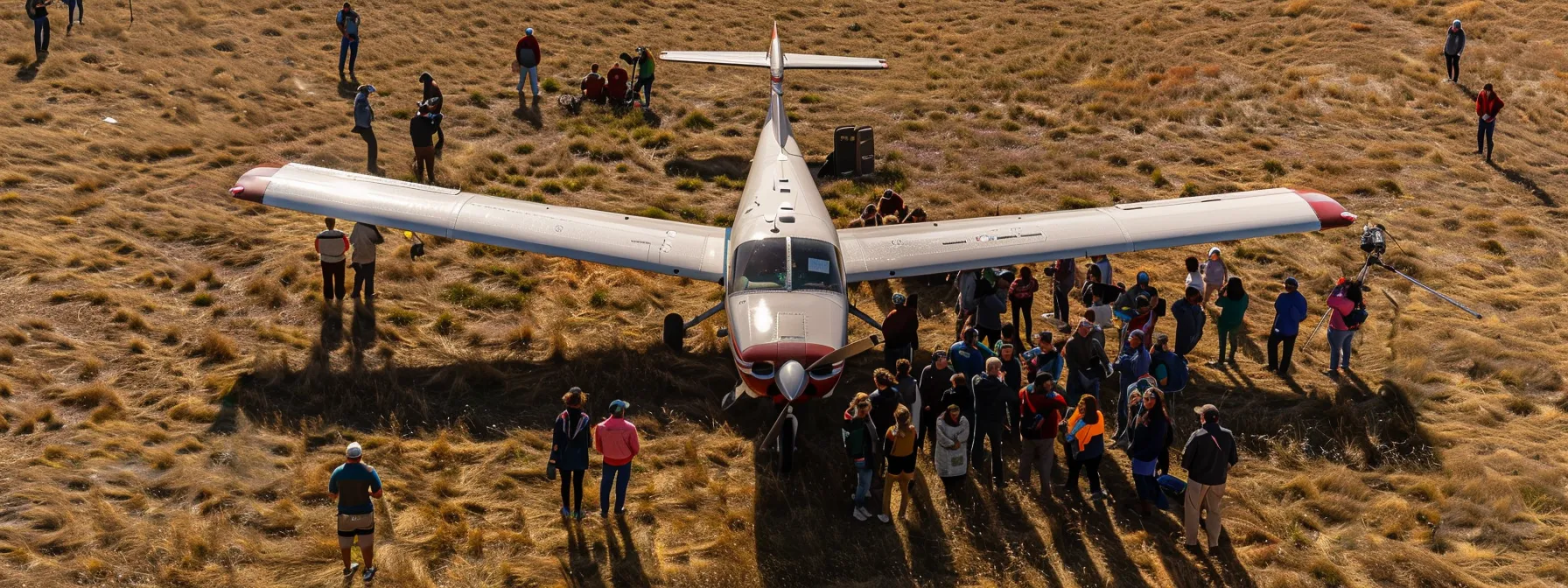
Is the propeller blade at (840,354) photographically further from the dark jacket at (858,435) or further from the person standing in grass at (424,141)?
the person standing in grass at (424,141)

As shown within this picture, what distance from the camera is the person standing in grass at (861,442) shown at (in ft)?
36.6

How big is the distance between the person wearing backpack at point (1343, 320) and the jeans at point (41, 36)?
27150 millimetres

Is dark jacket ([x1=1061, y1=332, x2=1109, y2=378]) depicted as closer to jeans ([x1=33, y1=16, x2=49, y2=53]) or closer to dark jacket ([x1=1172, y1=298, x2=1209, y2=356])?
dark jacket ([x1=1172, y1=298, x2=1209, y2=356])

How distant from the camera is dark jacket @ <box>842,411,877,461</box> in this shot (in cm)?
1123

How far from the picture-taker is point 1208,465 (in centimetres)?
1074

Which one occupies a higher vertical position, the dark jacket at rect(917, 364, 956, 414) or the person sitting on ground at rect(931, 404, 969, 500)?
the dark jacket at rect(917, 364, 956, 414)

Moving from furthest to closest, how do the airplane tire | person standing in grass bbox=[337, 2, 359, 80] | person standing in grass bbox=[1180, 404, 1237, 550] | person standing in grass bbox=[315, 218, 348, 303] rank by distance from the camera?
person standing in grass bbox=[337, 2, 359, 80] < person standing in grass bbox=[315, 218, 348, 303] < the airplane tire < person standing in grass bbox=[1180, 404, 1237, 550]

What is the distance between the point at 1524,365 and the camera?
598 inches

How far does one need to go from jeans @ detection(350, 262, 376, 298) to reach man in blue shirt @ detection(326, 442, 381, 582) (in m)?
6.63

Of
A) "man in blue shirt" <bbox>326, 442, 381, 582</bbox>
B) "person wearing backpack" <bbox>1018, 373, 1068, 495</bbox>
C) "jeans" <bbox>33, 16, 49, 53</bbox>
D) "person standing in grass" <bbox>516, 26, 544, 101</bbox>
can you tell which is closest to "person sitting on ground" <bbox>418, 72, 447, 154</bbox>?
"person standing in grass" <bbox>516, 26, 544, 101</bbox>

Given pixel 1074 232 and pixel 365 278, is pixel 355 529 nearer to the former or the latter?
pixel 365 278

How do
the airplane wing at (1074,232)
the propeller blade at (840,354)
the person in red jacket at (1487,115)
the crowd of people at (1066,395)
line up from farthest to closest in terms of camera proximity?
the person in red jacket at (1487,115)
the airplane wing at (1074,232)
the propeller blade at (840,354)
the crowd of people at (1066,395)

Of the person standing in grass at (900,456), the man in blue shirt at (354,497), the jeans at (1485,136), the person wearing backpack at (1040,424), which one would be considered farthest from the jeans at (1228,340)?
the jeans at (1485,136)

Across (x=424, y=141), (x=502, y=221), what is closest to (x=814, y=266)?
(x=502, y=221)
